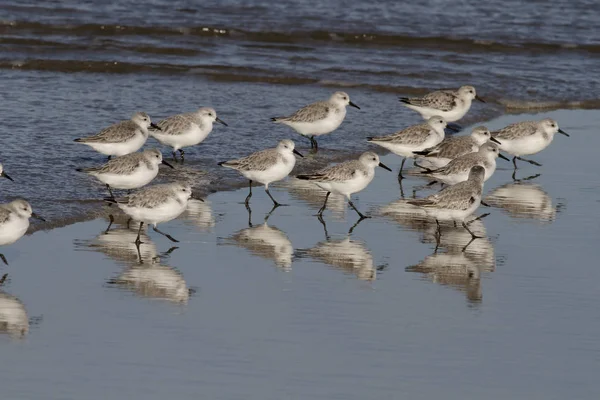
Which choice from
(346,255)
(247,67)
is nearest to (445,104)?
(247,67)

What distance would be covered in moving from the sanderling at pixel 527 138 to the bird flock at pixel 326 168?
0.5 inches

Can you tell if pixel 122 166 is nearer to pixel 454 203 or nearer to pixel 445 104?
pixel 454 203

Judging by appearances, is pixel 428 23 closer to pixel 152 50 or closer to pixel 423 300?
pixel 152 50

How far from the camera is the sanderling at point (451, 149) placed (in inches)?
567

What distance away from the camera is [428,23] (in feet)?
90.9

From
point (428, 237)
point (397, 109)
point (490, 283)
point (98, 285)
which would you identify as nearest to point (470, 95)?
point (397, 109)

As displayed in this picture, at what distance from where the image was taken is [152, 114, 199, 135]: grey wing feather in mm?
14766

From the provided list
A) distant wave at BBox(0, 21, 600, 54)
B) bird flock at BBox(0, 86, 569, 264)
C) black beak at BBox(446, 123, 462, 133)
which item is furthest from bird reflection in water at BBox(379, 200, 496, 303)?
distant wave at BBox(0, 21, 600, 54)

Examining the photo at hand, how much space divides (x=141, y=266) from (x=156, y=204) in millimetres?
930

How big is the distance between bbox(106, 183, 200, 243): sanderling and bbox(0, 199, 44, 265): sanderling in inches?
46.8

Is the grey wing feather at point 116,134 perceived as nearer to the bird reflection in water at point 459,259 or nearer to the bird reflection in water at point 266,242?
the bird reflection in water at point 266,242

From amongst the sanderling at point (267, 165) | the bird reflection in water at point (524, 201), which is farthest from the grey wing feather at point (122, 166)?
the bird reflection in water at point (524, 201)

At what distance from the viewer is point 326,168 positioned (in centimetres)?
1280

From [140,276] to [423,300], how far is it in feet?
7.69
